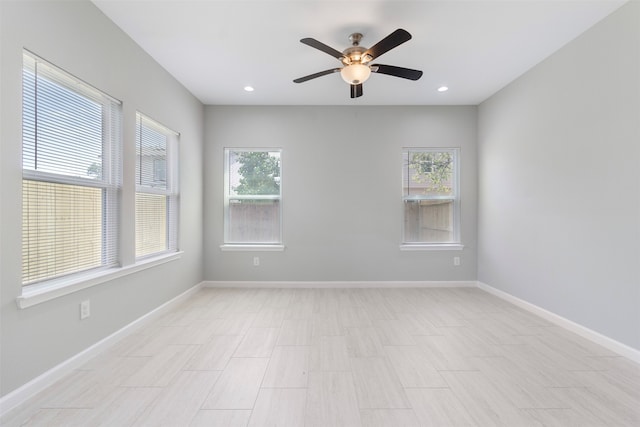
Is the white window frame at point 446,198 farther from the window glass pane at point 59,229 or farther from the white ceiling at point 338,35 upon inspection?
the window glass pane at point 59,229

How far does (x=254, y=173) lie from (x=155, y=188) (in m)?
1.54

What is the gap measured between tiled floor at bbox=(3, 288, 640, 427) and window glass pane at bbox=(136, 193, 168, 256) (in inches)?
32.5

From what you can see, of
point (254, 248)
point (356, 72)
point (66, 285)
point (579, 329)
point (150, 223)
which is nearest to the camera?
point (66, 285)

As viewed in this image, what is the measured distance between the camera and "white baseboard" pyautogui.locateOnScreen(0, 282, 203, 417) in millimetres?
1678

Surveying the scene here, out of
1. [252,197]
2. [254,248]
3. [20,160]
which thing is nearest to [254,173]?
[252,197]

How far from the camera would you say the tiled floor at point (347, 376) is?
164cm

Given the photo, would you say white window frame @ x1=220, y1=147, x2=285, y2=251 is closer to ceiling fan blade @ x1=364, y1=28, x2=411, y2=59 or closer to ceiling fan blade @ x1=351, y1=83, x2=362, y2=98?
ceiling fan blade @ x1=351, y1=83, x2=362, y2=98

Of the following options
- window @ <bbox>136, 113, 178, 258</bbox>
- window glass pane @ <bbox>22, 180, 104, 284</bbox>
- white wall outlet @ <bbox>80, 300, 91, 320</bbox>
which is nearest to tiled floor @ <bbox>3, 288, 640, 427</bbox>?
white wall outlet @ <bbox>80, 300, 91, 320</bbox>

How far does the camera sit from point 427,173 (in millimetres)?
4559

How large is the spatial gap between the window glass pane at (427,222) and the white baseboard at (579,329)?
110 cm

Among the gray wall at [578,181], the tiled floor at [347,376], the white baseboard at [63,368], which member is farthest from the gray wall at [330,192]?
the white baseboard at [63,368]

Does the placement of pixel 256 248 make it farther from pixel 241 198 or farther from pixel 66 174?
pixel 66 174

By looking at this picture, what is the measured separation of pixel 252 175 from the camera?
4.53 m

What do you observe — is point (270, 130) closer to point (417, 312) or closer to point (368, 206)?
point (368, 206)
